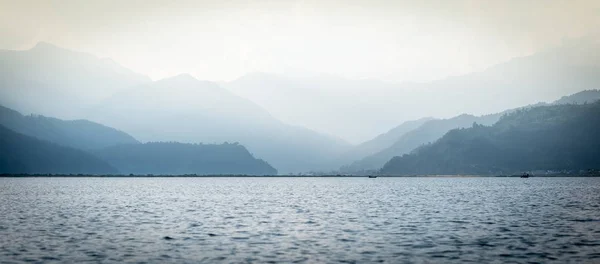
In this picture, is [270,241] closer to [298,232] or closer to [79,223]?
[298,232]

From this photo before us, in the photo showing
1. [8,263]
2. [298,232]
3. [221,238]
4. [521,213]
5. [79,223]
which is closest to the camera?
[8,263]

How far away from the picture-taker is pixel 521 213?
10344 centimetres

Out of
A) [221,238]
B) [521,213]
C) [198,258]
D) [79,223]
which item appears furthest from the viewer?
[521,213]

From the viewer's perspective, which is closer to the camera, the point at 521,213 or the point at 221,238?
the point at 221,238

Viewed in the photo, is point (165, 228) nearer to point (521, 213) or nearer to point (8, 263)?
point (8, 263)

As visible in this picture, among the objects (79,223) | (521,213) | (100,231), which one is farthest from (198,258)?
(521,213)

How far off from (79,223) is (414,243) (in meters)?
50.4

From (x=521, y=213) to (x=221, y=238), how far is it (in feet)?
206

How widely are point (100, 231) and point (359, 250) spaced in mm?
35675

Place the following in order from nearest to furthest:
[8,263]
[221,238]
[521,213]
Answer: [8,263], [221,238], [521,213]

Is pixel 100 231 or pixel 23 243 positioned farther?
pixel 100 231

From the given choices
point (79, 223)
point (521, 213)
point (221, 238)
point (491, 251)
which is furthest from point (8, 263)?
point (521, 213)

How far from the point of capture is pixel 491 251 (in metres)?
55.0

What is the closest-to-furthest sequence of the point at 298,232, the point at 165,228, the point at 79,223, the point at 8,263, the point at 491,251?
the point at 8,263 → the point at 491,251 → the point at 298,232 → the point at 165,228 → the point at 79,223
